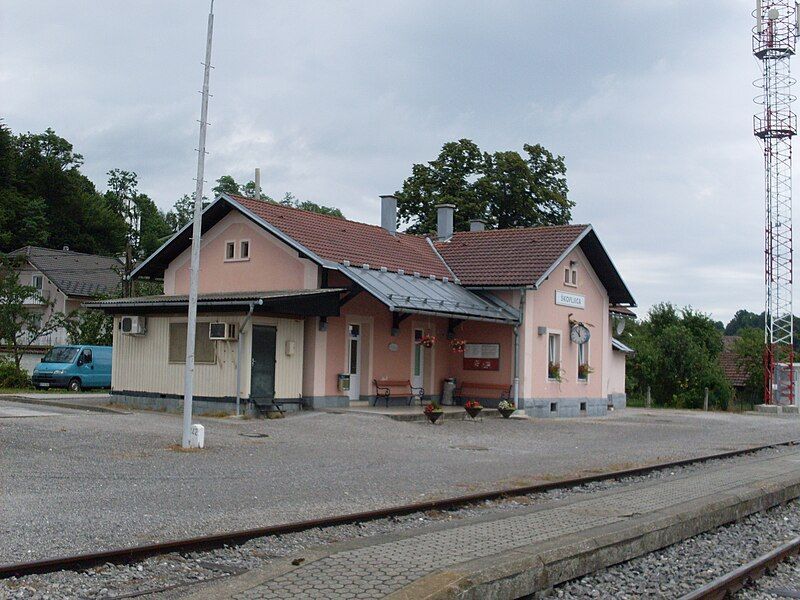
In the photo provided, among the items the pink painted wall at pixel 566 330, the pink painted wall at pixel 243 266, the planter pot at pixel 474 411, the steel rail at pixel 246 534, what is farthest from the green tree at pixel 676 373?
the steel rail at pixel 246 534

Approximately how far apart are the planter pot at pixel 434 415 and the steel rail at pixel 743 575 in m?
12.5

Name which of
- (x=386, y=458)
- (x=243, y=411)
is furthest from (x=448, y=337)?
(x=386, y=458)

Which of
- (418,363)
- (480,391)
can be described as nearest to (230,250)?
(418,363)

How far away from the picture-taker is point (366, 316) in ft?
77.9

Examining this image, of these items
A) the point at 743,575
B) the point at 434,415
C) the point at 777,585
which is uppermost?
the point at 434,415

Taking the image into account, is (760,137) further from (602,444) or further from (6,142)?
(6,142)

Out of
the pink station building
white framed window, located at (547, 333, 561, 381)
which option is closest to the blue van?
the pink station building

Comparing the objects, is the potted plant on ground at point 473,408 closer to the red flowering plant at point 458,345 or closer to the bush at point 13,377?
the red flowering plant at point 458,345

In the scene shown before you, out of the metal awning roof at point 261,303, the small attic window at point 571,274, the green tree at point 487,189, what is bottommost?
the metal awning roof at point 261,303

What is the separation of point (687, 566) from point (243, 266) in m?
17.5

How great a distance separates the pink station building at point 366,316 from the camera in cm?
2112

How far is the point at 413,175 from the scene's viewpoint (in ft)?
157

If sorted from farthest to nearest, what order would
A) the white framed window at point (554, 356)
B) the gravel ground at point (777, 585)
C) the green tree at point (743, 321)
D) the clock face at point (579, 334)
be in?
the green tree at point (743, 321) → the clock face at point (579, 334) → the white framed window at point (554, 356) → the gravel ground at point (777, 585)

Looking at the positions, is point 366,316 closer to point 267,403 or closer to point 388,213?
point 267,403
